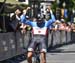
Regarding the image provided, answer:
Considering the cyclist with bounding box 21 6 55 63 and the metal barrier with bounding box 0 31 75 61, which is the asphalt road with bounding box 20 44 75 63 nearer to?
the metal barrier with bounding box 0 31 75 61

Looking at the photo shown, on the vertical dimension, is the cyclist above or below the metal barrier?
above

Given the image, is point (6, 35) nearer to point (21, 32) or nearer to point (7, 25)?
point (21, 32)

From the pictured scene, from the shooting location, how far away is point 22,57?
17.7 meters

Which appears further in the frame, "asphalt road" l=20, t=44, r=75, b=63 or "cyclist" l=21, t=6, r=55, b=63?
"asphalt road" l=20, t=44, r=75, b=63

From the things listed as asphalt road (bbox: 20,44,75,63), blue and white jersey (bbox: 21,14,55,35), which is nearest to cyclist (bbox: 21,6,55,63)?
blue and white jersey (bbox: 21,14,55,35)

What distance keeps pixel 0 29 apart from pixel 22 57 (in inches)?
69.3

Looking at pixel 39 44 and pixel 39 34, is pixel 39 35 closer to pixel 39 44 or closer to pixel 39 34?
pixel 39 34

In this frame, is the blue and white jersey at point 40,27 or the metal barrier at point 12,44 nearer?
the blue and white jersey at point 40,27

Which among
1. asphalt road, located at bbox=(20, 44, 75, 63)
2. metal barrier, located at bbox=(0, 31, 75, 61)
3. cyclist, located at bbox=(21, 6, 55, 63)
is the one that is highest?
cyclist, located at bbox=(21, 6, 55, 63)

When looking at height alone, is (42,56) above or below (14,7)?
below

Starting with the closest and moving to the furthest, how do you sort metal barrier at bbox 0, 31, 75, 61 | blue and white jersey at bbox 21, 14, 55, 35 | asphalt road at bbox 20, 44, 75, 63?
blue and white jersey at bbox 21, 14, 55, 35 < metal barrier at bbox 0, 31, 75, 61 < asphalt road at bbox 20, 44, 75, 63

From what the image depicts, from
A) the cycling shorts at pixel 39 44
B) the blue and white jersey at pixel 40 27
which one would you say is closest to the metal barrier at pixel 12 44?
the blue and white jersey at pixel 40 27

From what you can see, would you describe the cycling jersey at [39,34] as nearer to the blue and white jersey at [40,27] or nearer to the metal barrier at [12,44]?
the blue and white jersey at [40,27]

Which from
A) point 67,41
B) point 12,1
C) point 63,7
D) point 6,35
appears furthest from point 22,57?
point 63,7
